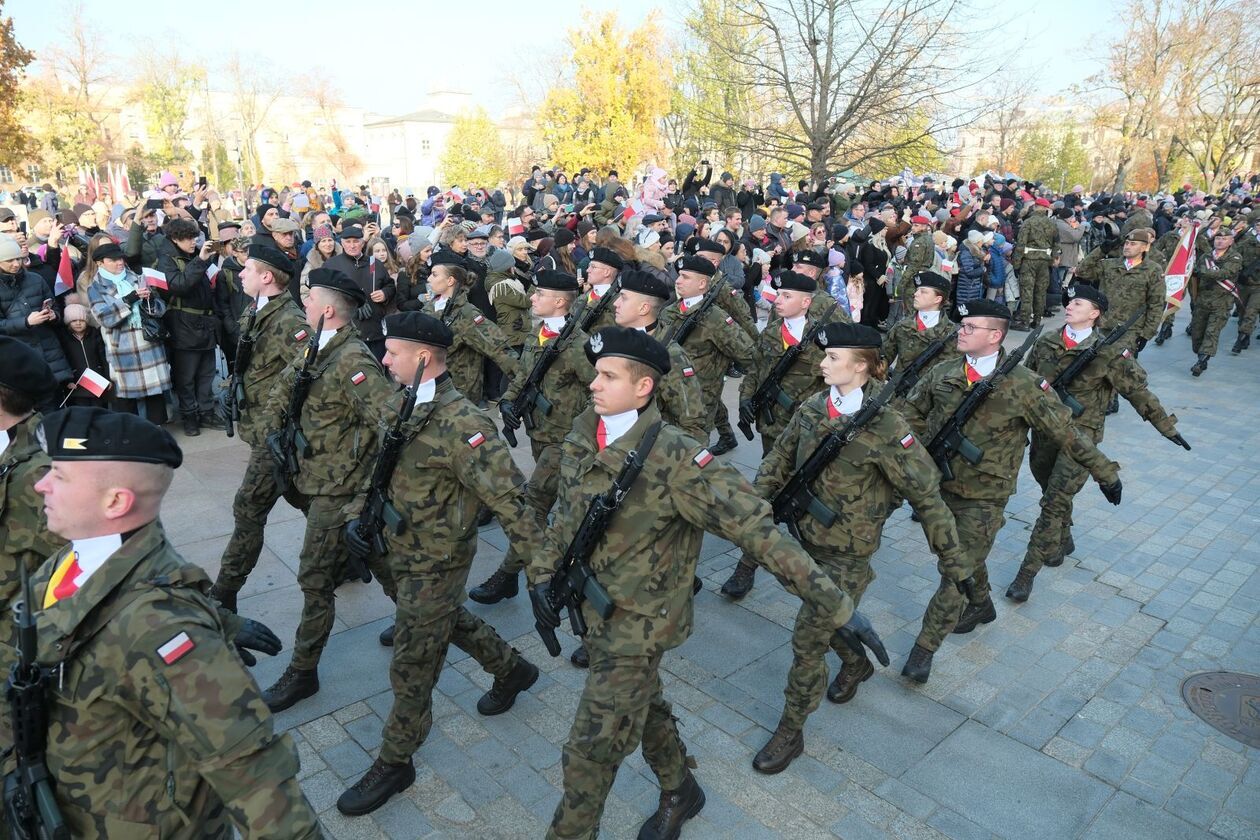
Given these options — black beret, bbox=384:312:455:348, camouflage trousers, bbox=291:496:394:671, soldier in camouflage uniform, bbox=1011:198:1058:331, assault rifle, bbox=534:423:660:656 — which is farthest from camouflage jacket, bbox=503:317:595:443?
soldier in camouflage uniform, bbox=1011:198:1058:331

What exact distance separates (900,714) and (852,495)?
52.1 inches

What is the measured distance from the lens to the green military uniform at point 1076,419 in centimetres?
588

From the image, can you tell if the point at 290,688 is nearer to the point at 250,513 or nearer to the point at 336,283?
the point at 250,513

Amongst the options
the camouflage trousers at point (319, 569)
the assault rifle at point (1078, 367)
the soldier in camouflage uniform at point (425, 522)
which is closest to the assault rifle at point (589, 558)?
the soldier in camouflage uniform at point (425, 522)

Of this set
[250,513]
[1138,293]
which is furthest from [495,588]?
[1138,293]

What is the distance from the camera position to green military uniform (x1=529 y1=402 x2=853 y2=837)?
3.02 m

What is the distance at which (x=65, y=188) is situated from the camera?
3675cm

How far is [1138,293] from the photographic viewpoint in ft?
33.9

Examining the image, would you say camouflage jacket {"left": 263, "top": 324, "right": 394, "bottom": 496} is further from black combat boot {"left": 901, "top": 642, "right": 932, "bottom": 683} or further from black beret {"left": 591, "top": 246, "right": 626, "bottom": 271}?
black combat boot {"left": 901, "top": 642, "right": 932, "bottom": 683}

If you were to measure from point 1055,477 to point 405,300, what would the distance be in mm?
6468

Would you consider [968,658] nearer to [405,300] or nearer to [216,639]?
[216,639]

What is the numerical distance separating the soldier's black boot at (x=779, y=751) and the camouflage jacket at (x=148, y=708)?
8.12ft

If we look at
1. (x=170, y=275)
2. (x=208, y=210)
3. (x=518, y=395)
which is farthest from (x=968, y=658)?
(x=208, y=210)

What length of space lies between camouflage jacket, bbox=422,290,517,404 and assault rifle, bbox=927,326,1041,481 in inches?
121
